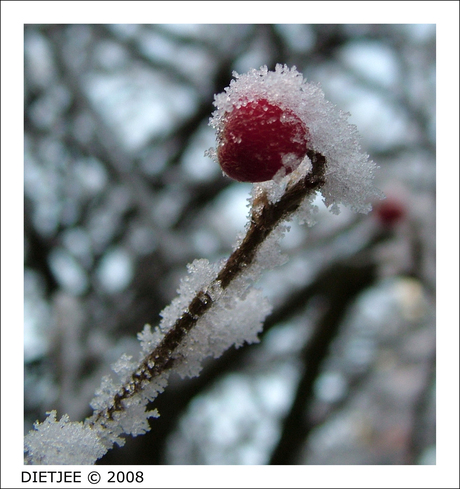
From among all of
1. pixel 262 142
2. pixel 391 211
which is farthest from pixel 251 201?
pixel 391 211

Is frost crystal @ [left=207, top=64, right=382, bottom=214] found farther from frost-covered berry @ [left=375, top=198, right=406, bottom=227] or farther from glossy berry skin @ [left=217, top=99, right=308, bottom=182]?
frost-covered berry @ [left=375, top=198, right=406, bottom=227]

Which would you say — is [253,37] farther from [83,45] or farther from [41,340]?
[41,340]

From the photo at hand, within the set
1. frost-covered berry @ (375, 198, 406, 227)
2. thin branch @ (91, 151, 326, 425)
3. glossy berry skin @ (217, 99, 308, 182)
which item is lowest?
thin branch @ (91, 151, 326, 425)

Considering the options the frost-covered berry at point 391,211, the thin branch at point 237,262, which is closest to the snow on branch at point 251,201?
the thin branch at point 237,262

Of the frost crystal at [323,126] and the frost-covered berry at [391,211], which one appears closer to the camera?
the frost crystal at [323,126]

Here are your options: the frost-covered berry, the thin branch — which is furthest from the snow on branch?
the frost-covered berry

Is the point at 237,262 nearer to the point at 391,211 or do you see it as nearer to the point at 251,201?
the point at 251,201

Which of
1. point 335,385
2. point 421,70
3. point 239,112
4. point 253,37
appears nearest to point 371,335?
point 335,385

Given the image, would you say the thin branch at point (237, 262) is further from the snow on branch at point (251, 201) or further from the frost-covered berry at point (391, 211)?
the frost-covered berry at point (391, 211)

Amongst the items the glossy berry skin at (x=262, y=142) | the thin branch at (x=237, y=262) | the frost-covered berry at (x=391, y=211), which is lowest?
the thin branch at (x=237, y=262)
